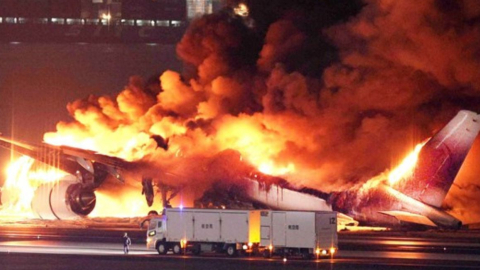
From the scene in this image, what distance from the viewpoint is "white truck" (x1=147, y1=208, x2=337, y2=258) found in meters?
49.9

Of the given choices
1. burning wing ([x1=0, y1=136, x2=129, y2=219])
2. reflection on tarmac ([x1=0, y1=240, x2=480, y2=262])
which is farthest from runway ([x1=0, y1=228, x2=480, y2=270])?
burning wing ([x1=0, y1=136, x2=129, y2=219])

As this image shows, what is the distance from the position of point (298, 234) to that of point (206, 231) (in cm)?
487

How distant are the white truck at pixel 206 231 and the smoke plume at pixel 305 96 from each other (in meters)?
19.3

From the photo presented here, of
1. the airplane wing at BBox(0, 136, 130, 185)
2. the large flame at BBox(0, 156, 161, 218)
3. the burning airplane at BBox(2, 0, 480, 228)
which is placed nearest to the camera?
the burning airplane at BBox(2, 0, 480, 228)

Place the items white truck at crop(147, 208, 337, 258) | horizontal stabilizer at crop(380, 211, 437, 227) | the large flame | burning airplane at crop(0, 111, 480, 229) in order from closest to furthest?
white truck at crop(147, 208, 337, 258) → horizontal stabilizer at crop(380, 211, 437, 227) → burning airplane at crop(0, 111, 480, 229) → the large flame

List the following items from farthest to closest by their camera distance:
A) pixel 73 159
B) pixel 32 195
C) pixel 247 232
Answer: pixel 32 195 → pixel 73 159 → pixel 247 232

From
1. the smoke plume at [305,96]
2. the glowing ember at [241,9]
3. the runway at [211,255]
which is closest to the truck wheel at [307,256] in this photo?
the runway at [211,255]

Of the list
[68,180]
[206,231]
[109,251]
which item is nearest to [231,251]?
[206,231]

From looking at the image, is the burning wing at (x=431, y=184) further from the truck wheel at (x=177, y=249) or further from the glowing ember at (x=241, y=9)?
the glowing ember at (x=241, y=9)

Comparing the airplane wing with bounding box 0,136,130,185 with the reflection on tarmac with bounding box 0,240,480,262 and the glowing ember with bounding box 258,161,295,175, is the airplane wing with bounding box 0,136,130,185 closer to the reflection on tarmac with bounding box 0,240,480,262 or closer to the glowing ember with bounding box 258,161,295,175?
the glowing ember with bounding box 258,161,295,175

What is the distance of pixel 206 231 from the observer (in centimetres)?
5131

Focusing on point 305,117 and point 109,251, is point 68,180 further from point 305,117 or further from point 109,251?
point 109,251

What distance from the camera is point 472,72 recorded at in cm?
6462

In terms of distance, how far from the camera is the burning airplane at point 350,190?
205 ft
